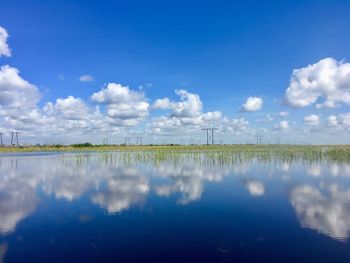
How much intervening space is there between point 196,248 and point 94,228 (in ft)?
9.65

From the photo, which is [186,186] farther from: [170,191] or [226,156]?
[226,156]

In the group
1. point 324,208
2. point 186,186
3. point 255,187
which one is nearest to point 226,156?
point 255,187

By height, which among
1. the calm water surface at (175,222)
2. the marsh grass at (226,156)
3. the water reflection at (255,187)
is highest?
the marsh grass at (226,156)

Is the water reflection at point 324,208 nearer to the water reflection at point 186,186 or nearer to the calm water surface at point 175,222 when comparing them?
the calm water surface at point 175,222

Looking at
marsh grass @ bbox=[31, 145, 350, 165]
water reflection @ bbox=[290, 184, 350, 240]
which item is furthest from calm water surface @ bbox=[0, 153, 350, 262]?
marsh grass @ bbox=[31, 145, 350, 165]

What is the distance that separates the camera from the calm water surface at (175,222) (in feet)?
19.9

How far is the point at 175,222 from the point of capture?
8234 mm

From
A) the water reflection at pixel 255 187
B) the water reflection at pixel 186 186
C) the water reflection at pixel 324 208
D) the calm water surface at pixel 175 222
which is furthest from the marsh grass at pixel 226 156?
the calm water surface at pixel 175 222

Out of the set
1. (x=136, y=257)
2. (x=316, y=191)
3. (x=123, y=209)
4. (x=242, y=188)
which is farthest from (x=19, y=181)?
(x=316, y=191)

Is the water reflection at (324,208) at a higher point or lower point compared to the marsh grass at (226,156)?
lower

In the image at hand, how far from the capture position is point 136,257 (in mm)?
5859

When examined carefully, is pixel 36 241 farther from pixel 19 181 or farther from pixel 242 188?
pixel 19 181

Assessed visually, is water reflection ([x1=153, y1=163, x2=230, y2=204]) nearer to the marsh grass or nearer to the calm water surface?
the calm water surface

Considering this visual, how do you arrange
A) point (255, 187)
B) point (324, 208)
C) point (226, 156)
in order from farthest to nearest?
point (226, 156) < point (255, 187) < point (324, 208)
